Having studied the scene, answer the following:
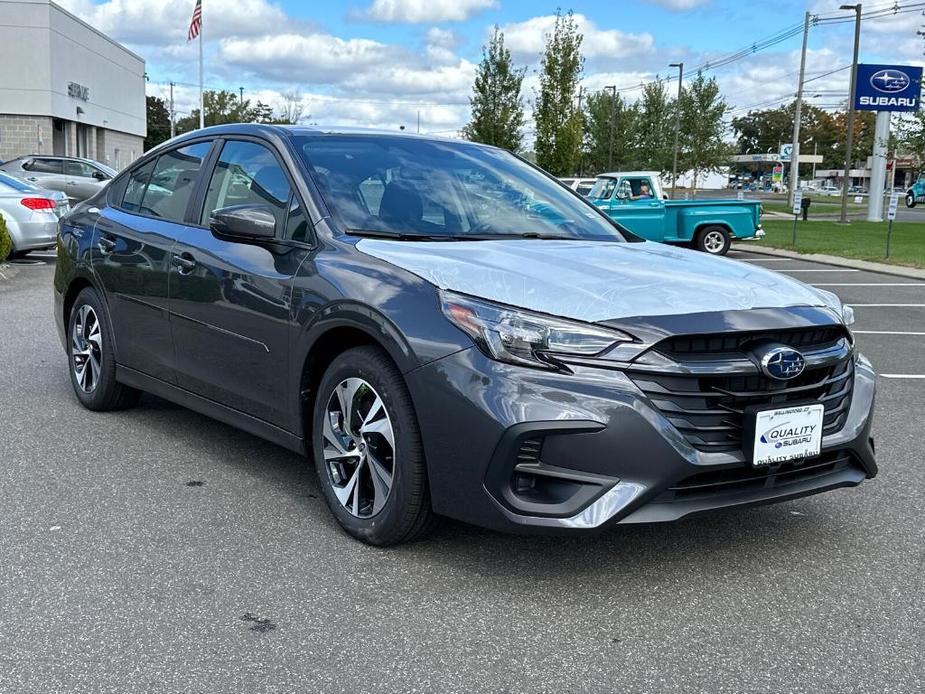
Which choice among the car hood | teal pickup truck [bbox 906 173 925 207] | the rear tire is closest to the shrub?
the rear tire

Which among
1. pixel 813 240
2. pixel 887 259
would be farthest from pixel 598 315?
pixel 813 240

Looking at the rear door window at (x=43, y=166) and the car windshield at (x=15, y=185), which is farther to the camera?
the rear door window at (x=43, y=166)

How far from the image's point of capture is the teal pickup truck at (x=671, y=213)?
2114cm

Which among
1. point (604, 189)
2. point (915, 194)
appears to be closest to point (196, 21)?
point (604, 189)

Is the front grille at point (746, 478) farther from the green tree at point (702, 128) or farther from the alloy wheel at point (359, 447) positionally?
the green tree at point (702, 128)

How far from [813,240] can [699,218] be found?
682 cm

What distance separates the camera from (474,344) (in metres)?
3.50

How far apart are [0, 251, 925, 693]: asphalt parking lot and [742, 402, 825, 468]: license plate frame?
50 cm

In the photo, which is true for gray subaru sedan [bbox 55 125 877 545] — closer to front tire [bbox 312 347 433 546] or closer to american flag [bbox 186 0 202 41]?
front tire [bbox 312 347 433 546]

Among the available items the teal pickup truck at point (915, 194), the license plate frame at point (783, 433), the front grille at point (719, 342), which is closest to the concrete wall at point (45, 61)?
the front grille at point (719, 342)

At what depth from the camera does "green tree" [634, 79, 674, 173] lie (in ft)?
179

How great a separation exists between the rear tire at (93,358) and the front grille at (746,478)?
360 cm

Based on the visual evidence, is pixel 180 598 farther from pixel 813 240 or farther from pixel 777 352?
pixel 813 240

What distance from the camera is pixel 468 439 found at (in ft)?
11.4
